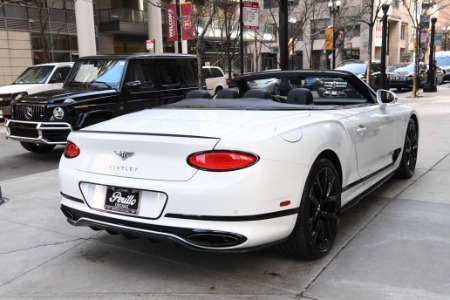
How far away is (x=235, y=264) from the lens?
143 inches

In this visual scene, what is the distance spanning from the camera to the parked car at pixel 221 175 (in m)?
2.99

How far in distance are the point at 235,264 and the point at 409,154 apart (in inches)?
134

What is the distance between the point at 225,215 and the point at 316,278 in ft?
2.98

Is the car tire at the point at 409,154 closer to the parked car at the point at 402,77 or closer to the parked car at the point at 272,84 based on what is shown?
the parked car at the point at 272,84

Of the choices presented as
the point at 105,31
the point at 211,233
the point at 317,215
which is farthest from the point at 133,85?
the point at 105,31

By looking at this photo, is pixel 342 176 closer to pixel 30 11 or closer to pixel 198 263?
pixel 198 263

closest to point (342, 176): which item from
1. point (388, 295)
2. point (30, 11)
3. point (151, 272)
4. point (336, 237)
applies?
point (336, 237)

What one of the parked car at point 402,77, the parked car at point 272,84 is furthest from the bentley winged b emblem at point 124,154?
the parked car at point 402,77

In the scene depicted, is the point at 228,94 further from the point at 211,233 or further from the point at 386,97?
the point at 211,233

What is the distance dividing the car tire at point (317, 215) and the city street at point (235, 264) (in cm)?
13

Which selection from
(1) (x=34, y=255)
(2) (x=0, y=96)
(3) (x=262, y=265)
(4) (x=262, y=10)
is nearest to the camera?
(3) (x=262, y=265)

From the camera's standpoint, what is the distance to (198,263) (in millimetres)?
3666

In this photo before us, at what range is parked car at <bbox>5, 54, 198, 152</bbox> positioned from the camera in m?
8.19

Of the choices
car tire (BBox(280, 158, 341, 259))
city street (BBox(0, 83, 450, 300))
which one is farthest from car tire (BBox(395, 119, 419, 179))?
car tire (BBox(280, 158, 341, 259))
